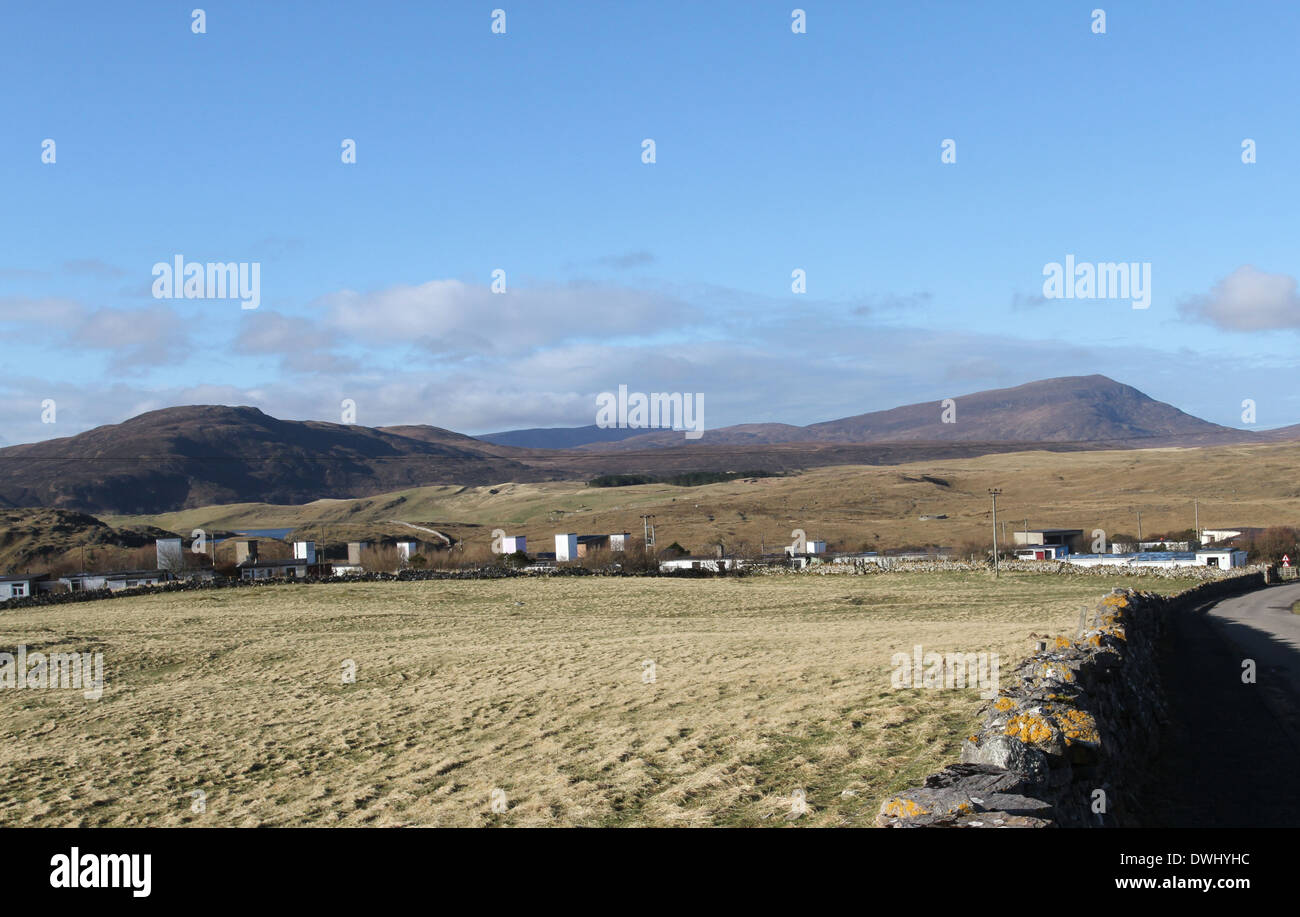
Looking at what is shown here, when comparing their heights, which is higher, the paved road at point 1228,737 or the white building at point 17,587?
the paved road at point 1228,737

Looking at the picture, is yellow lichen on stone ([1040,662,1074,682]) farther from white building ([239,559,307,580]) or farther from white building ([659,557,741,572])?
white building ([239,559,307,580])

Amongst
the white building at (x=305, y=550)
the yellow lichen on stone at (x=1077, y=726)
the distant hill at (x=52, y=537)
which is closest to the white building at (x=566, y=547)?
the white building at (x=305, y=550)

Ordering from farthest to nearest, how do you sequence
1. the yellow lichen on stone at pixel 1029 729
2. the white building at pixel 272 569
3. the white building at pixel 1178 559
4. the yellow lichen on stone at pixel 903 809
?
the white building at pixel 272 569
the white building at pixel 1178 559
the yellow lichen on stone at pixel 1029 729
the yellow lichen on stone at pixel 903 809

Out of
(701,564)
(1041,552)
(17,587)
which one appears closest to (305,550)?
(17,587)

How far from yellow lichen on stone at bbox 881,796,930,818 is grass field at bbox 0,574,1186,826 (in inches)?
78.2

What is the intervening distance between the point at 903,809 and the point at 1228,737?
32.2 ft

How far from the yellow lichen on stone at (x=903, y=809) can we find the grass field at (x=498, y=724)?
1.99 meters

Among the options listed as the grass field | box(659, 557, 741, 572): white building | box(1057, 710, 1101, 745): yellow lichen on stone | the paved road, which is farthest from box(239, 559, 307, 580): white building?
box(1057, 710, 1101, 745): yellow lichen on stone

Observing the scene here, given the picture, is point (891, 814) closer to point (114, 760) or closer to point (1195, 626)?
point (114, 760)

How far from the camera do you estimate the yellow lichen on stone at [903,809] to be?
6.47 m

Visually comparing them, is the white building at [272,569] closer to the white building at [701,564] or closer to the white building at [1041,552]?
the white building at [701,564]

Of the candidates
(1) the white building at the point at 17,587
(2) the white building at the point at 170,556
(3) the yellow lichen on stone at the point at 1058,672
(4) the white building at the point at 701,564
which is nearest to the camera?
(3) the yellow lichen on stone at the point at 1058,672

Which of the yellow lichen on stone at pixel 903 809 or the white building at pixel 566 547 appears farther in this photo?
the white building at pixel 566 547

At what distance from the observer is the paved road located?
1019 centimetres
